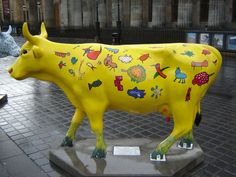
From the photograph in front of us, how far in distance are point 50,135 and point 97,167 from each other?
2.09 metres

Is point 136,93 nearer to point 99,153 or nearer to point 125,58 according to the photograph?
point 125,58

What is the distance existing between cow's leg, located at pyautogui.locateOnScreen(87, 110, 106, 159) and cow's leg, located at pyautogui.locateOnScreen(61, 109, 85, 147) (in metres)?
0.49

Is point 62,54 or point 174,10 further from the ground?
point 174,10

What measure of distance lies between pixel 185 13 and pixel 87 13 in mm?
13284

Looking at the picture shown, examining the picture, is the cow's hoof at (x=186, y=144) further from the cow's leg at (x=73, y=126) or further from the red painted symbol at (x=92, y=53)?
the red painted symbol at (x=92, y=53)

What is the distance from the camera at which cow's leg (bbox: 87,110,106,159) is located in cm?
427

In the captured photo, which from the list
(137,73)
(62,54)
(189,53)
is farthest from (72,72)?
(189,53)

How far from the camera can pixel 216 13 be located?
20.7 meters

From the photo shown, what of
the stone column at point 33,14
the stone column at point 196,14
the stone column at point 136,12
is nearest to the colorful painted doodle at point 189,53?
the stone column at point 196,14

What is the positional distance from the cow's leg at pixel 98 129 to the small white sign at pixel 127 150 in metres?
0.30

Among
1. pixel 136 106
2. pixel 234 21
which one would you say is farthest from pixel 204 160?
A: pixel 234 21

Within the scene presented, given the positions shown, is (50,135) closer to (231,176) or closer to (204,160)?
(204,160)

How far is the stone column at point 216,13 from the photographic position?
67.3ft

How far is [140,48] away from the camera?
14.1ft
